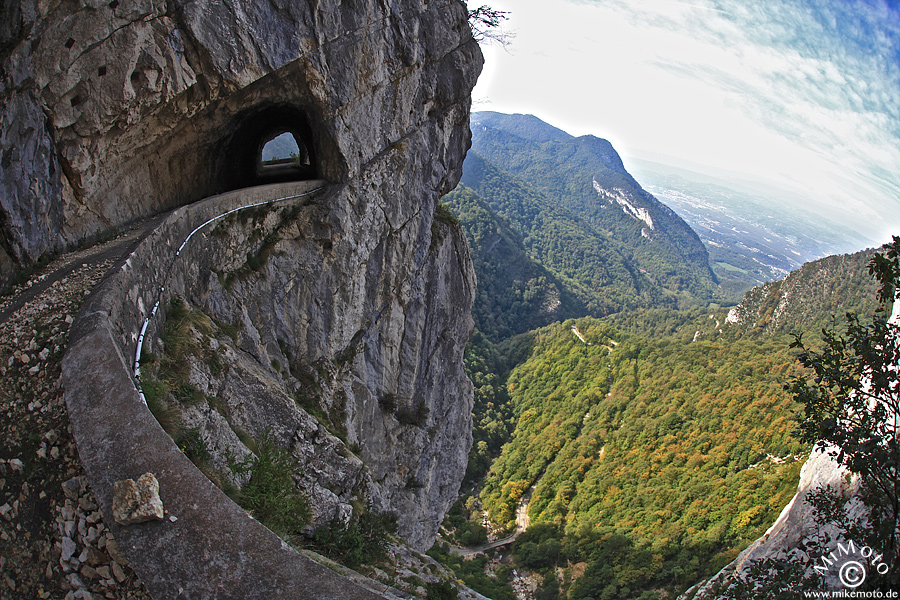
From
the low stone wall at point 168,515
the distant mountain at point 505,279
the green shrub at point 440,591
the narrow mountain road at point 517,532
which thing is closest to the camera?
the low stone wall at point 168,515

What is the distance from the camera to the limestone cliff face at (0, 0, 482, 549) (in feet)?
24.0

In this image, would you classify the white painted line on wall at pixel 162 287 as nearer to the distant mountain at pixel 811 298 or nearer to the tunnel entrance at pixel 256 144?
the tunnel entrance at pixel 256 144

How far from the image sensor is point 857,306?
7319 centimetres

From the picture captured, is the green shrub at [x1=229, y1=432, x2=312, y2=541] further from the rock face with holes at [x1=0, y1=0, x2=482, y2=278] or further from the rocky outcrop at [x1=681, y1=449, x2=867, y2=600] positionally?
the rocky outcrop at [x1=681, y1=449, x2=867, y2=600]

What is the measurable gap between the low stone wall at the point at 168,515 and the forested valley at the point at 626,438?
1850 centimetres

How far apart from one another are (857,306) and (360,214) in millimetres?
92685

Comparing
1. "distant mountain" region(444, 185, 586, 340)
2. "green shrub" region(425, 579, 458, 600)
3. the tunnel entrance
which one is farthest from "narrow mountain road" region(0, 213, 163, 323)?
"distant mountain" region(444, 185, 586, 340)

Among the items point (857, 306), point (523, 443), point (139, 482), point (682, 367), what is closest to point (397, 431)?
point (139, 482)

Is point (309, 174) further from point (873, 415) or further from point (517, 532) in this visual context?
point (517, 532)

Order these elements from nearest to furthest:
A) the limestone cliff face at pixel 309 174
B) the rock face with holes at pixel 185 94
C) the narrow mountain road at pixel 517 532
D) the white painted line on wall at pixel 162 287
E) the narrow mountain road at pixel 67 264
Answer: the white painted line on wall at pixel 162 287 < the narrow mountain road at pixel 67 264 < the rock face with holes at pixel 185 94 < the limestone cliff face at pixel 309 174 < the narrow mountain road at pixel 517 532

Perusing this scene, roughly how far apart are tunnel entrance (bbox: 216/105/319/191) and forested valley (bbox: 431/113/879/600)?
25.1ft

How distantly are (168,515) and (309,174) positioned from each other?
1550cm

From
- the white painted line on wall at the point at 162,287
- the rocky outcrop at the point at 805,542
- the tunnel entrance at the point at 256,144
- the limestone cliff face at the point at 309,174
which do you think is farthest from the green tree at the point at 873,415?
the tunnel entrance at the point at 256,144

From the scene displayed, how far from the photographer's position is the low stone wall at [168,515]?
3.23 meters
